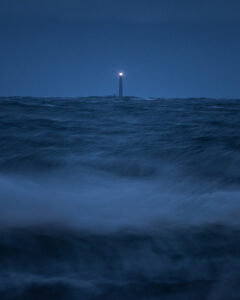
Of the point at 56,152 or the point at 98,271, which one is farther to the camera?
the point at 56,152

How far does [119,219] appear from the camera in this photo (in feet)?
8.41

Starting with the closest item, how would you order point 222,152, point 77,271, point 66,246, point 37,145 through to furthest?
point 77,271, point 66,246, point 222,152, point 37,145

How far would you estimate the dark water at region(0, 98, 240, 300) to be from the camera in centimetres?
160

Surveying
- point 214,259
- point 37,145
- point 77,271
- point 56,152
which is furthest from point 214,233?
point 37,145

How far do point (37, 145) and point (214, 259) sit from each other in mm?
4565

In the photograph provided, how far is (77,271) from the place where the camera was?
1.72m

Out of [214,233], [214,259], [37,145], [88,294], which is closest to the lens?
[88,294]

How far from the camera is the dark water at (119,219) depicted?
160 cm

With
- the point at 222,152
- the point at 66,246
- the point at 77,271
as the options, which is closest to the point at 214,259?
Answer: the point at 77,271

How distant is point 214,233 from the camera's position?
222cm

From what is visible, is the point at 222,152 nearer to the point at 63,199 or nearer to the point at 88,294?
the point at 63,199

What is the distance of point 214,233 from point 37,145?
14.2 ft

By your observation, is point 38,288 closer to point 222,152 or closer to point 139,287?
point 139,287

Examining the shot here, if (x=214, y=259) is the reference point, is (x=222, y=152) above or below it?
above
